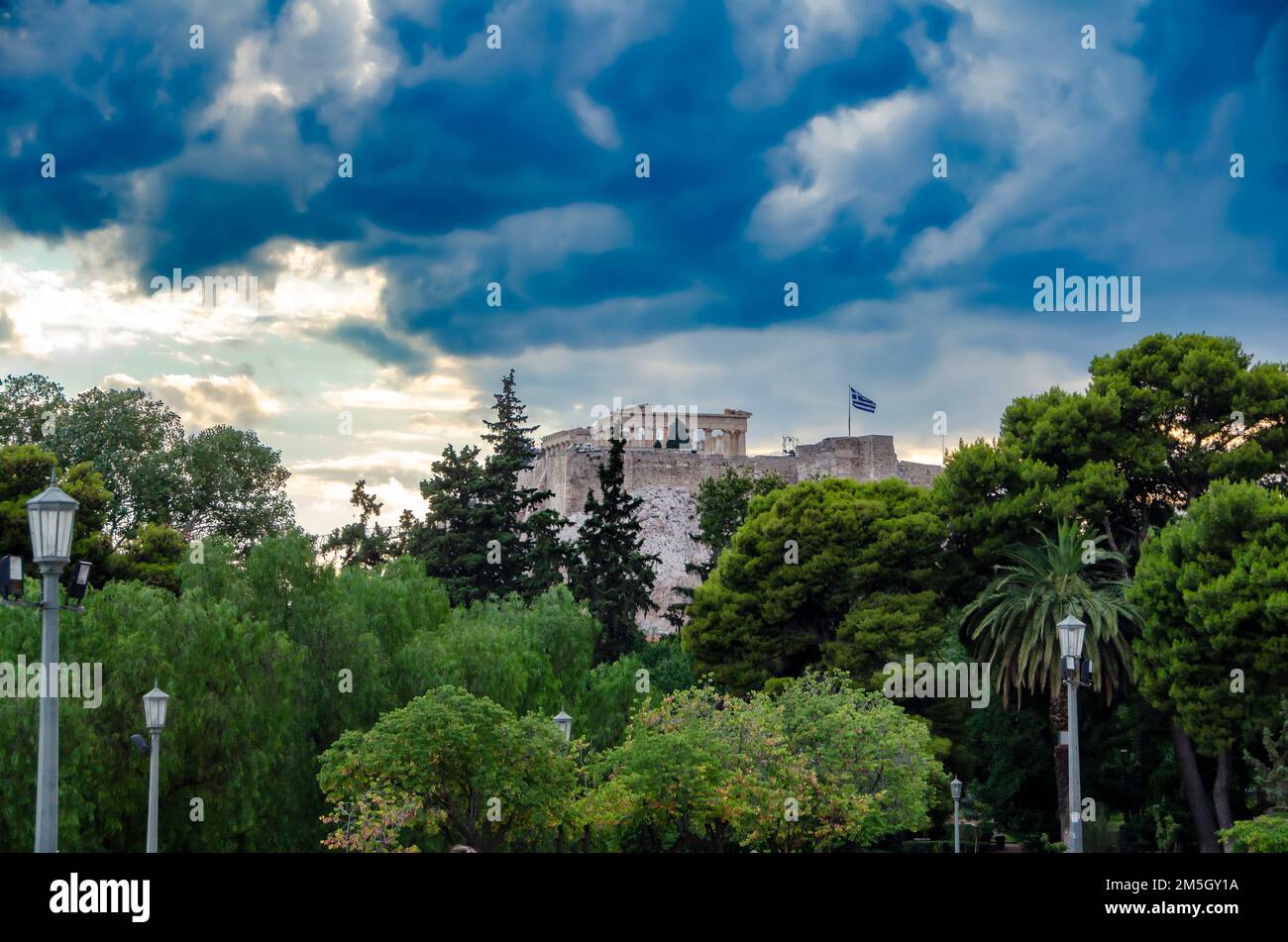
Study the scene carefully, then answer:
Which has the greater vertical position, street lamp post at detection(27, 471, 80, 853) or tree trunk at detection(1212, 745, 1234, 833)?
street lamp post at detection(27, 471, 80, 853)

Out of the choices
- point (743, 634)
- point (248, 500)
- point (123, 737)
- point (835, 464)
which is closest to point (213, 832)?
point (123, 737)

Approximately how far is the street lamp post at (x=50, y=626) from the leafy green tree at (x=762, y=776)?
18.2 meters

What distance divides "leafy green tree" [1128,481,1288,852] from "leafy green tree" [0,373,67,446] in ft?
150

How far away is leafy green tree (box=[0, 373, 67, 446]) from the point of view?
63.8 metres

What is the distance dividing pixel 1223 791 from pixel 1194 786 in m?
1.56

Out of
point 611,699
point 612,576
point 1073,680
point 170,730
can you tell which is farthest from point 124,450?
→ point 1073,680

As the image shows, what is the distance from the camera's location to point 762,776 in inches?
1388

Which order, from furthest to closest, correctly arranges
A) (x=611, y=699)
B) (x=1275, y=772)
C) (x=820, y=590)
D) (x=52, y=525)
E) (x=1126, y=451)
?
(x=820, y=590)
(x=1126, y=451)
(x=611, y=699)
(x=1275, y=772)
(x=52, y=525)

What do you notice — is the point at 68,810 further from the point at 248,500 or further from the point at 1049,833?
the point at 248,500

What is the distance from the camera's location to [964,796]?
48938 millimetres

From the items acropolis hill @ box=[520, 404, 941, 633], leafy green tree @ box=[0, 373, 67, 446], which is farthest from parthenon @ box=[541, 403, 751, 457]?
leafy green tree @ box=[0, 373, 67, 446]

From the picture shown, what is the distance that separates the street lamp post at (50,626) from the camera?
12406 millimetres

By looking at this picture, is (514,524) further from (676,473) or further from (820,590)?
(676,473)

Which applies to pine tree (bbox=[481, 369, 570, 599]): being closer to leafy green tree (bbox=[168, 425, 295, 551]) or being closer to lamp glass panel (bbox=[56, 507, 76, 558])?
leafy green tree (bbox=[168, 425, 295, 551])
